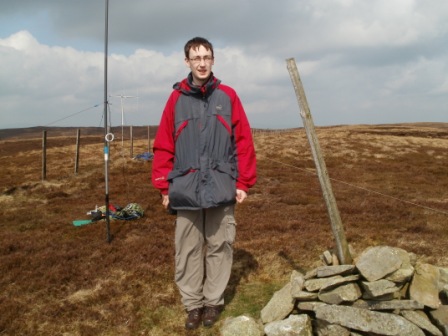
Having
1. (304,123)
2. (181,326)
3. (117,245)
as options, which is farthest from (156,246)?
(304,123)

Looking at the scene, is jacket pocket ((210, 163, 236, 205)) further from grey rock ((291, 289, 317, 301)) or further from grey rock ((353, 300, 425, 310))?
grey rock ((353, 300, 425, 310))

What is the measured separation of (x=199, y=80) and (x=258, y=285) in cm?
416

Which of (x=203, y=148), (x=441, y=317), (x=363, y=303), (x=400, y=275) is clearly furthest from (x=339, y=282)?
(x=203, y=148)

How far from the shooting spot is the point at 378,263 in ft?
16.3

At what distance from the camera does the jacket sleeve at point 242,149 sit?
16.4 ft

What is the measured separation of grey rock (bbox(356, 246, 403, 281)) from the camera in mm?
4875

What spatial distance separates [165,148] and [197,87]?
92cm

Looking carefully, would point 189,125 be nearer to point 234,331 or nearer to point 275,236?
point 234,331

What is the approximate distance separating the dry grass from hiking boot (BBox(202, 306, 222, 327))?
115 millimetres

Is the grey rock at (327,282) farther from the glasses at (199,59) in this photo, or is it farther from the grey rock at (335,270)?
the glasses at (199,59)

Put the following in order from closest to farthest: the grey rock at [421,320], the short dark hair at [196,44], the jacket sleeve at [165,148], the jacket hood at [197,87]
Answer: the grey rock at [421,320]
the short dark hair at [196,44]
the jacket hood at [197,87]
the jacket sleeve at [165,148]

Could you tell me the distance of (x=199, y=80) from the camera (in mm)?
4855

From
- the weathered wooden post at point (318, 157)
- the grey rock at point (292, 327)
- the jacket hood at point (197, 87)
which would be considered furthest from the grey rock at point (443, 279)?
the jacket hood at point (197, 87)

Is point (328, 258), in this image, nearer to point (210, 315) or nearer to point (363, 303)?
point (363, 303)
